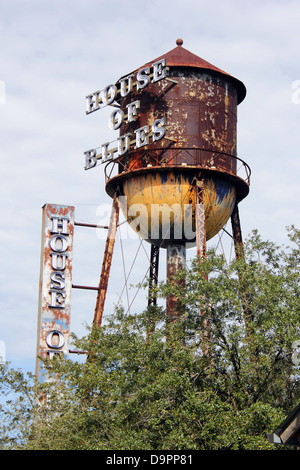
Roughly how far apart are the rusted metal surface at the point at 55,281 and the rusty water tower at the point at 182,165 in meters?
2.46

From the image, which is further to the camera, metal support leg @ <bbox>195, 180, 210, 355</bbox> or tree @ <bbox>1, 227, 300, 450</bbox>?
metal support leg @ <bbox>195, 180, 210, 355</bbox>

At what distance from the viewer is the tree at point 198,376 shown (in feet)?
84.2

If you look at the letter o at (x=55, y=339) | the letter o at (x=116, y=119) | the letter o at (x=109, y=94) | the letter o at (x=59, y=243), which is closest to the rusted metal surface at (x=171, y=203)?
the letter o at (x=116, y=119)

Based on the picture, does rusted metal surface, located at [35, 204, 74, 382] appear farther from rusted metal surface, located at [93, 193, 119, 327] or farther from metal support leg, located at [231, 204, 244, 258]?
metal support leg, located at [231, 204, 244, 258]

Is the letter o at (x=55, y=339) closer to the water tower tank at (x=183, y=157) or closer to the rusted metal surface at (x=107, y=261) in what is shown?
the rusted metal surface at (x=107, y=261)

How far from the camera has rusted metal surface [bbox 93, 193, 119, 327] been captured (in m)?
34.6

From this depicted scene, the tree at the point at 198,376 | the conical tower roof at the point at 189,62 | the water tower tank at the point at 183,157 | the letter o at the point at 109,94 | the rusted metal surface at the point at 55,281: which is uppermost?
the conical tower roof at the point at 189,62

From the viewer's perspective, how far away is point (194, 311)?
29359 millimetres

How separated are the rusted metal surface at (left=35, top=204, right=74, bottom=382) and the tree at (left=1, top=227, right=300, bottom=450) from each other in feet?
17.8

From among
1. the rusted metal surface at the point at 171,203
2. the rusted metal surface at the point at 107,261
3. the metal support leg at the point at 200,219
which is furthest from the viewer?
the rusted metal surface at the point at 171,203

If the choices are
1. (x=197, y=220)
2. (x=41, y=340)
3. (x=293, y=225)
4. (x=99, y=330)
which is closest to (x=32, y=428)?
(x=99, y=330)

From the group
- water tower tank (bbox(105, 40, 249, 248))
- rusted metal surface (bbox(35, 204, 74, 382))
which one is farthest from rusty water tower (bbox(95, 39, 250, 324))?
rusted metal surface (bbox(35, 204, 74, 382))

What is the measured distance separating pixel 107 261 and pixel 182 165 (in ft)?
15.6

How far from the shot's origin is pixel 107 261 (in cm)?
3572
